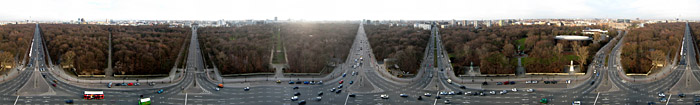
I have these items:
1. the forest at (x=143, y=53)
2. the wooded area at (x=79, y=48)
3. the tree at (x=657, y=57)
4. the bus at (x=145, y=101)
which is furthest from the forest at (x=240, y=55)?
the tree at (x=657, y=57)

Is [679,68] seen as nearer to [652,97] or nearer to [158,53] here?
[652,97]

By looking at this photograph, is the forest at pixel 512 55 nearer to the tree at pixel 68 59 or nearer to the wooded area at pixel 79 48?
the wooded area at pixel 79 48

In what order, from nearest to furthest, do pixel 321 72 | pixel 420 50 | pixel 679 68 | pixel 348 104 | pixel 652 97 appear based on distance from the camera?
pixel 348 104
pixel 652 97
pixel 321 72
pixel 679 68
pixel 420 50

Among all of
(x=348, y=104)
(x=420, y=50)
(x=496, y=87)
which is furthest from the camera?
(x=420, y=50)

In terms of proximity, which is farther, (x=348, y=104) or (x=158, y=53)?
(x=158, y=53)

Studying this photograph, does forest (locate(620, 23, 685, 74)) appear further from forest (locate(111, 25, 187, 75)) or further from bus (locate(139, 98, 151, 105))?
forest (locate(111, 25, 187, 75))

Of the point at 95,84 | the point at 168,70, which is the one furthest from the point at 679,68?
the point at 95,84

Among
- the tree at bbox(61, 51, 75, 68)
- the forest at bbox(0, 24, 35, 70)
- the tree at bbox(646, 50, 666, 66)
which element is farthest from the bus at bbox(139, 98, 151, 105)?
the tree at bbox(646, 50, 666, 66)
